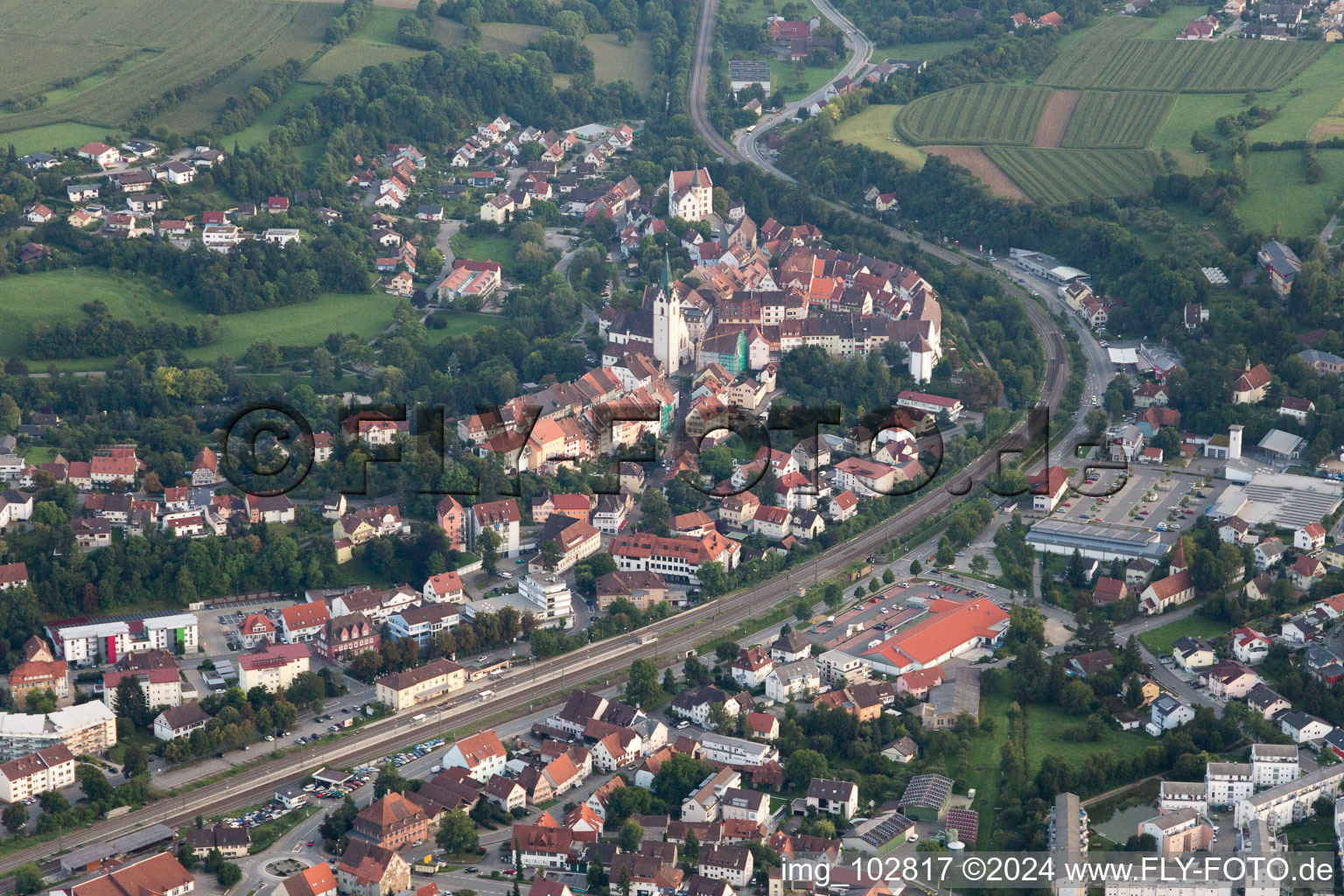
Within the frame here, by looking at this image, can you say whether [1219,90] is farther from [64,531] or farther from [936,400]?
[64,531]

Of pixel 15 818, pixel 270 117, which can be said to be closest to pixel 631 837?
pixel 15 818

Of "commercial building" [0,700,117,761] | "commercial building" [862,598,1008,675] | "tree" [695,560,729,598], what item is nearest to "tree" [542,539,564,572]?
"tree" [695,560,729,598]

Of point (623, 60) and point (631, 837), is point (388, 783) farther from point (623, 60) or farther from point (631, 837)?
point (623, 60)

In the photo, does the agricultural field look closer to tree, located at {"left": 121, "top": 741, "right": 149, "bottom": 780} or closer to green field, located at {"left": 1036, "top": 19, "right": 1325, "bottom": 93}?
green field, located at {"left": 1036, "top": 19, "right": 1325, "bottom": 93}

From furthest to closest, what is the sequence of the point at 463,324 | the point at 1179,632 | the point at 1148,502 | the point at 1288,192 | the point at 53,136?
the point at 53,136 < the point at 1288,192 < the point at 463,324 < the point at 1148,502 < the point at 1179,632

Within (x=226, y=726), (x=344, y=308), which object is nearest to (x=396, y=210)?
(x=344, y=308)

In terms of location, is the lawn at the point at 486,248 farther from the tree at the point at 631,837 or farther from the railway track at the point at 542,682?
the tree at the point at 631,837
